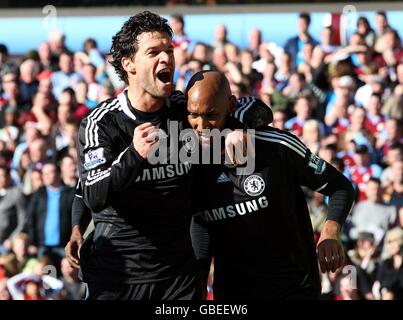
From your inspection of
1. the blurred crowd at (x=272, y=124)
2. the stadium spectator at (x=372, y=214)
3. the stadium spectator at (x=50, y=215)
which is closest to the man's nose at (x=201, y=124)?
the blurred crowd at (x=272, y=124)

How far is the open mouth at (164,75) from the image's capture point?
5.38 metres

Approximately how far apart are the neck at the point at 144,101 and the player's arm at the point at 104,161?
196 millimetres

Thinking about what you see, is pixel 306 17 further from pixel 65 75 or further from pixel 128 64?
pixel 128 64

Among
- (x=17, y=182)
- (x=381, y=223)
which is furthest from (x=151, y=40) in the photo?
(x=17, y=182)

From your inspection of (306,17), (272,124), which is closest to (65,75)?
(306,17)

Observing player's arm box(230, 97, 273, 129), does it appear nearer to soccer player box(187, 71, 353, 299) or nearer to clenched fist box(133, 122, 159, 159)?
soccer player box(187, 71, 353, 299)

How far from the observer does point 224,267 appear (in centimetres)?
569

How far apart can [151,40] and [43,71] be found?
703 centimetres

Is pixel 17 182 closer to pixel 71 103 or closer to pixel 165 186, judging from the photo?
pixel 71 103

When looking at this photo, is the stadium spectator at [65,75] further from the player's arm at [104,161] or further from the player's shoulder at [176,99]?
the player's arm at [104,161]

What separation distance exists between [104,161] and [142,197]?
29 centimetres

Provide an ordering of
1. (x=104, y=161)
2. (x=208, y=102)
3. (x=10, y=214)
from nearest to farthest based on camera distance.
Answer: (x=104, y=161), (x=208, y=102), (x=10, y=214)

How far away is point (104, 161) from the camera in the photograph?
5223mm
